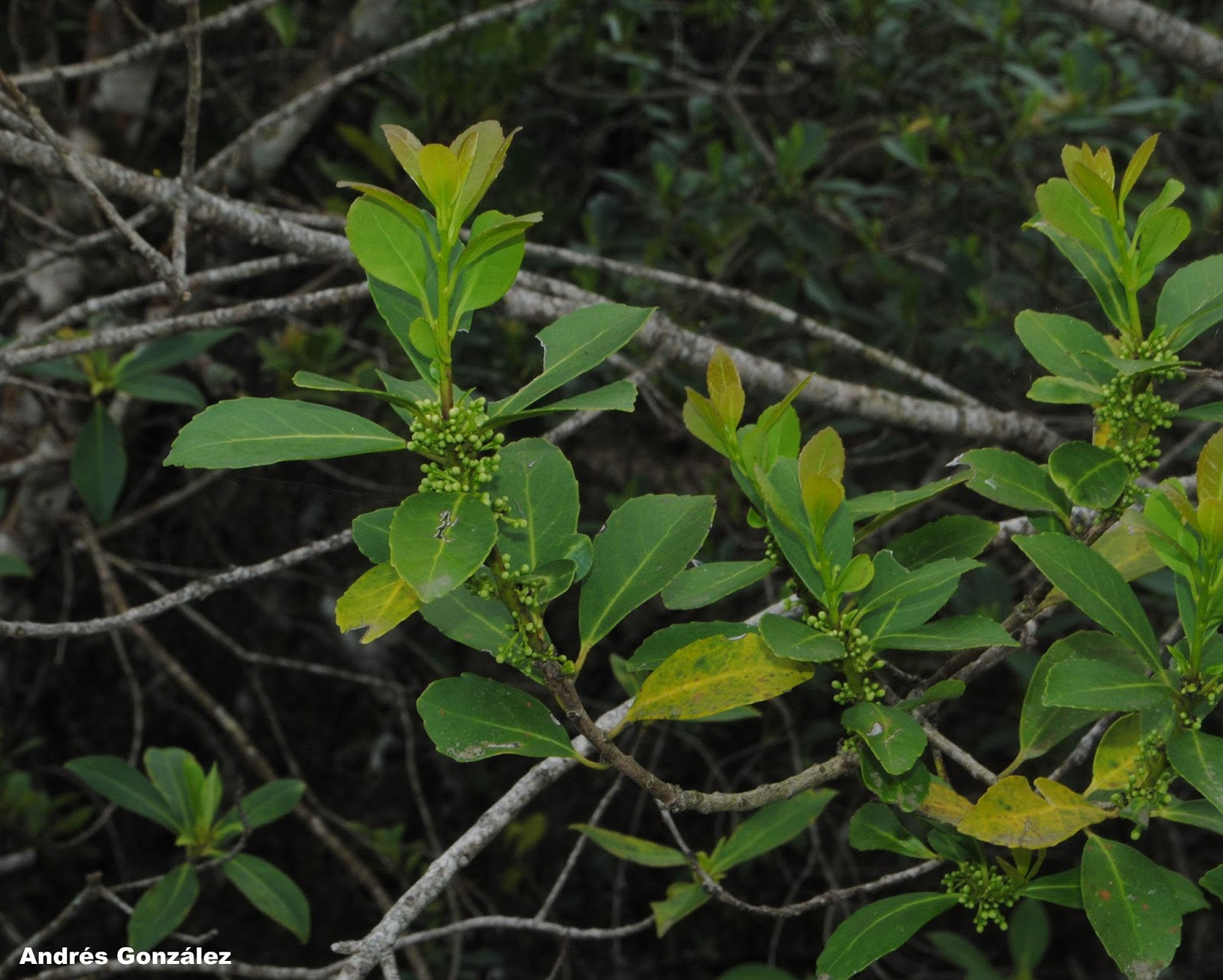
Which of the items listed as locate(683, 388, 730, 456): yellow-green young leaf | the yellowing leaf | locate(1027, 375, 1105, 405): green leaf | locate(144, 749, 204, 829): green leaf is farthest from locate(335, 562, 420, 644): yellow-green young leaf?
locate(144, 749, 204, 829): green leaf

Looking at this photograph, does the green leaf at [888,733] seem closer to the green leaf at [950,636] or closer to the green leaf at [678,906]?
the green leaf at [950,636]

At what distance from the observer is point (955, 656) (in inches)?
44.8

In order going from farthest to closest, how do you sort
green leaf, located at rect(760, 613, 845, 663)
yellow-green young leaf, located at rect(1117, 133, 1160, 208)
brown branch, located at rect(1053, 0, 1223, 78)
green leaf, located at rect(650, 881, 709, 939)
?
brown branch, located at rect(1053, 0, 1223, 78) < green leaf, located at rect(650, 881, 709, 939) < yellow-green young leaf, located at rect(1117, 133, 1160, 208) < green leaf, located at rect(760, 613, 845, 663)

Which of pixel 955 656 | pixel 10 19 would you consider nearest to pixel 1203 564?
pixel 955 656

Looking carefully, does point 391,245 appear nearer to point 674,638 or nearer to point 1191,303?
point 674,638

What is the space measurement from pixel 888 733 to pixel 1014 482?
332 mm

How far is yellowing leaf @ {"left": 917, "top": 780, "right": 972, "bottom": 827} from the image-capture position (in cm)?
98

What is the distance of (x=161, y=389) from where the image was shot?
6.72ft

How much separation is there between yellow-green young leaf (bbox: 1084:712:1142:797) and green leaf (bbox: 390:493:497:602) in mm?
610

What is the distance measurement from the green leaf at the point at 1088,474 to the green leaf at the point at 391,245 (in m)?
0.61

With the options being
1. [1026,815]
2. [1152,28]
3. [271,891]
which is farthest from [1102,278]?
[1152,28]

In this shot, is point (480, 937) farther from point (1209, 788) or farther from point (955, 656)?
point (1209, 788)

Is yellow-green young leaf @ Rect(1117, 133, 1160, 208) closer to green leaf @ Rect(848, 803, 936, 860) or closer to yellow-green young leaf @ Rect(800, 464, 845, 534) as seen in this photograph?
yellow-green young leaf @ Rect(800, 464, 845, 534)

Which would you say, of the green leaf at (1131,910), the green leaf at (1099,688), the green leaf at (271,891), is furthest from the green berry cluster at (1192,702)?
the green leaf at (271,891)
